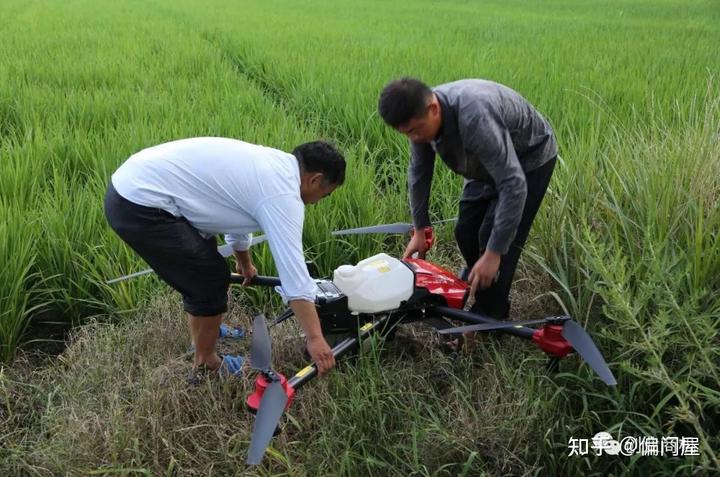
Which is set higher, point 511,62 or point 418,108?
point 418,108

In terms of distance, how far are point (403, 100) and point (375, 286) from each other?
548mm

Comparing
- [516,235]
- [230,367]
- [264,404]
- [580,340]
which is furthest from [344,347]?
[516,235]

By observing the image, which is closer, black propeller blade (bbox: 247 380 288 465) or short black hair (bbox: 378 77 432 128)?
black propeller blade (bbox: 247 380 288 465)

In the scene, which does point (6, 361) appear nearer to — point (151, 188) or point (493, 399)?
point (151, 188)

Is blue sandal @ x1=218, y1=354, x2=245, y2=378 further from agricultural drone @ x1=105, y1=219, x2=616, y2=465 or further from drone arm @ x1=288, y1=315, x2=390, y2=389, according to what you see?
drone arm @ x1=288, y1=315, x2=390, y2=389

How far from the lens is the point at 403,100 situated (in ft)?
5.36

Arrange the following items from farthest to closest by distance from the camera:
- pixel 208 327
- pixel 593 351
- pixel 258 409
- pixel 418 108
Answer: pixel 208 327
pixel 418 108
pixel 593 351
pixel 258 409

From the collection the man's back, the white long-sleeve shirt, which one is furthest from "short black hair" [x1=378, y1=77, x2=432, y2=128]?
the white long-sleeve shirt

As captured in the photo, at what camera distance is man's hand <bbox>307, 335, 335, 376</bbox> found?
1.53 meters

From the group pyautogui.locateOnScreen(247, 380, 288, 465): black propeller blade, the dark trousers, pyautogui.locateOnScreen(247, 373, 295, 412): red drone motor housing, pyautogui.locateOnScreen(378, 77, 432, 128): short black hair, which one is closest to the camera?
pyautogui.locateOnScreen(247, 380, 288, 465): black propeller blade

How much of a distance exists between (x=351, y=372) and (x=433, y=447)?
37 cm

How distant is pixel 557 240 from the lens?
223cm

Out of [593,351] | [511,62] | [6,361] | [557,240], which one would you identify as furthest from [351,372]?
[511,62]

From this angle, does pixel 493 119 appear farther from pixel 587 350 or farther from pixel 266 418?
pixel 266 418
